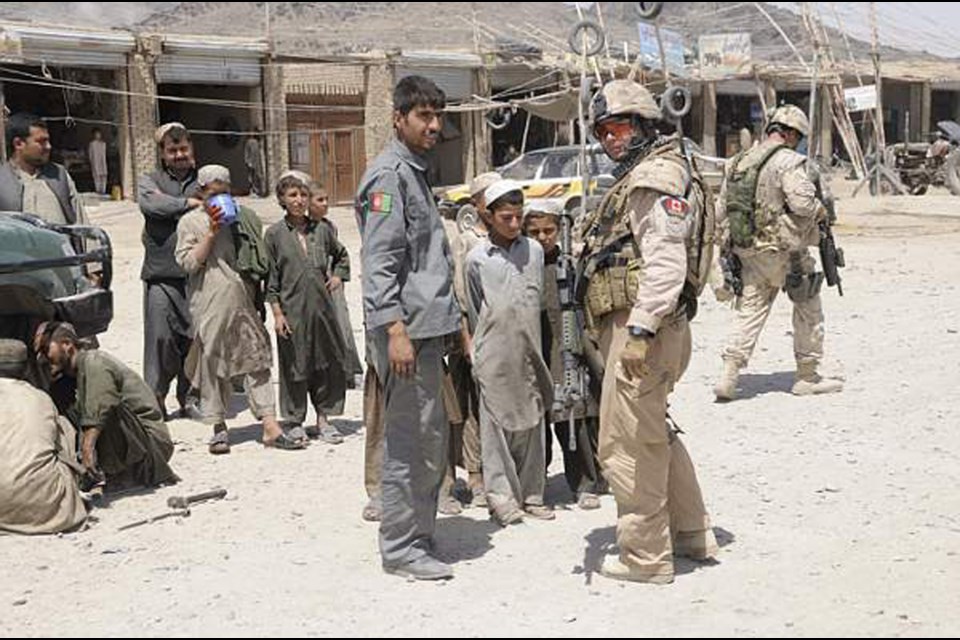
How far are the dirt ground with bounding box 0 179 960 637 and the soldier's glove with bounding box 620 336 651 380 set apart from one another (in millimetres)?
781

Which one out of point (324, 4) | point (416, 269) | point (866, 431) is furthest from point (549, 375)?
point (324, 4)

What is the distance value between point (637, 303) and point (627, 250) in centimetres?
29

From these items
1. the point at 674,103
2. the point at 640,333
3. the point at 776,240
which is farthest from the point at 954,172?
the point at 640,333

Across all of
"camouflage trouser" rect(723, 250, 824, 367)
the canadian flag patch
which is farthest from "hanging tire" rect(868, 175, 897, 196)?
the canadian flag patch

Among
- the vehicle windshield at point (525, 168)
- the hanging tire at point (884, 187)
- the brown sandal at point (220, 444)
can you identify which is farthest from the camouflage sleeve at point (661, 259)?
the hanging tire at point (884, 187)

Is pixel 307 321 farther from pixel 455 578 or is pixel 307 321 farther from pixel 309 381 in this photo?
pixel 455 578

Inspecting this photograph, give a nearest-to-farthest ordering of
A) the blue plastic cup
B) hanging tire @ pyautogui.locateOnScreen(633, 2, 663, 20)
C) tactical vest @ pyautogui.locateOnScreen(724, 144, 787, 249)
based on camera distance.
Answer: the blue plastic cup → tactical vest @ pyautogui.locateOnScreen(724, 144, 787, 249) → hanging tire @ pyautogui.locateOnScreen(633, 2, 663, 20)

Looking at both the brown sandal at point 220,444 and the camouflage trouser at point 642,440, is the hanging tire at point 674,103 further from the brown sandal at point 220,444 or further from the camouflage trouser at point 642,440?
the brown sandal at point 220,444

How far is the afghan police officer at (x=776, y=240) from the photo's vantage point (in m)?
7.34

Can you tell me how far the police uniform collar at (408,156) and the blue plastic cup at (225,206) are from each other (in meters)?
2.10

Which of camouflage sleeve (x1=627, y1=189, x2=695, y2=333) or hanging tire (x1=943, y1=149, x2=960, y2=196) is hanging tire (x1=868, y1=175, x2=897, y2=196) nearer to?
hanging tire (x1=943, y1=149, x2=960, y2=196)

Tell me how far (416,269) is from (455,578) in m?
1.11

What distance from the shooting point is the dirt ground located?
12.8 feet

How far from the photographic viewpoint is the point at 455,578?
432 centimetres
